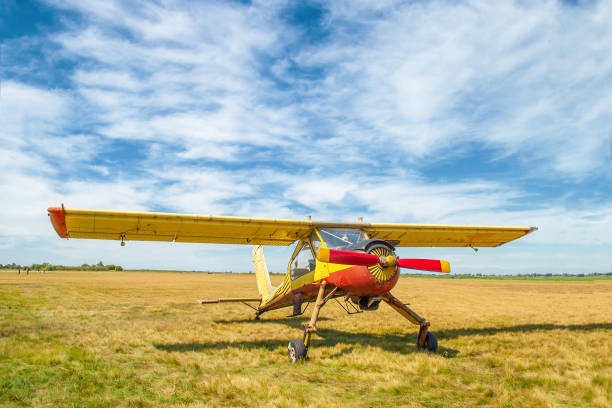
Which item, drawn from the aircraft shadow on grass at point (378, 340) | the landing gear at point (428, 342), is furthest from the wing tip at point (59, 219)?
the landing gear at point (428, 342)

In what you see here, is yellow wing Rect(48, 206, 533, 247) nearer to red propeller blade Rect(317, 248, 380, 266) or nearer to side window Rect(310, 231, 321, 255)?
side window Rect(310, 231, 321, 255)

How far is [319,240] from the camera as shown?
9289 millimetres

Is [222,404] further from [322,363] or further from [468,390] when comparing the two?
[468,390]

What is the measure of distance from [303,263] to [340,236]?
5.45 feet

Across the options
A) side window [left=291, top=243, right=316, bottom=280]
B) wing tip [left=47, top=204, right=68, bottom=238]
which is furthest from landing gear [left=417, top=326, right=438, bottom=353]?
wing tip [left=47, top=204, right=68, bottom=238]

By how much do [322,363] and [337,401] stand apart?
7.66ft

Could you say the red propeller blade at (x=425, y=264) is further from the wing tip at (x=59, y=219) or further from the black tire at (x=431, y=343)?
the wing tip at (x=59, y=219)

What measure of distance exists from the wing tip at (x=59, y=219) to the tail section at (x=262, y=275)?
7066 millimetres

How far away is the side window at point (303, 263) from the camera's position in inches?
383

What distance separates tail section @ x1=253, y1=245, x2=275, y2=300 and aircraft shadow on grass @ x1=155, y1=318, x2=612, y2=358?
1859mm

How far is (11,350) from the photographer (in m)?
7.45

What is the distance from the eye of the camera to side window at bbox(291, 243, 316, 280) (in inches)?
383

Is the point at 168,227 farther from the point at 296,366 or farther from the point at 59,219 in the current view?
the point at 296,366

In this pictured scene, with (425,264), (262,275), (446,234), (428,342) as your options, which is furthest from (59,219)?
(446,234)
